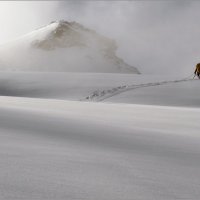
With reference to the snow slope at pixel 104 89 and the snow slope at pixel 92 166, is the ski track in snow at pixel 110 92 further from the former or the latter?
the snow slope at pixel 92 166

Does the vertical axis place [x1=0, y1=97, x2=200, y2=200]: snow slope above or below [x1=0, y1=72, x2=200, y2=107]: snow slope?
below

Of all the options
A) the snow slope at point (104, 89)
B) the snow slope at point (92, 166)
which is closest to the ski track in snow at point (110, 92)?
the snow slope at point (104, 89)

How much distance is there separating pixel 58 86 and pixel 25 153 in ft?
65.1

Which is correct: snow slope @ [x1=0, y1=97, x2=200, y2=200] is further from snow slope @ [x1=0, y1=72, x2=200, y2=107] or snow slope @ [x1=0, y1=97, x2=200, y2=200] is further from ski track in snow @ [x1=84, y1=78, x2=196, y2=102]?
ski track in snow @ [x1=84, y1=78, x2=196, y2=102]

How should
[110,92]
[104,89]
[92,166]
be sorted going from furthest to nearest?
[104,89], [110,92], [92,166]

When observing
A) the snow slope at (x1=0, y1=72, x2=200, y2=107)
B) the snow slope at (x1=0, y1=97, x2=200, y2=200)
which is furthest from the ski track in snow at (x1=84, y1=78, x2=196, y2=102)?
the snow slope at (x1=0, y1=97, x2=200, y2=200)

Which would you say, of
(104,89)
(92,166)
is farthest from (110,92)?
(92,166)

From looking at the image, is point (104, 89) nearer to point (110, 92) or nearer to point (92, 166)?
point (110, 92)

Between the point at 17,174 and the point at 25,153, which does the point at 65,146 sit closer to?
the point at 25,153

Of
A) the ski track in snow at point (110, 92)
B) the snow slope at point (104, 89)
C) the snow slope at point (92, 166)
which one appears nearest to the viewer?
the snow slope at point (92, 166)

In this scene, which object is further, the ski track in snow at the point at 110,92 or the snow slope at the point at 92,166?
the ski track in snow at the point at 110,92

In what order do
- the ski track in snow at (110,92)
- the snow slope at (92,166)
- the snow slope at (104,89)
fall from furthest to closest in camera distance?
the ski track in snow at (110,92) < the snow slope at (104,89) < the snow slope at (92,166)

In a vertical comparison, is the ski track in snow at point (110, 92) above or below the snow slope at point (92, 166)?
above

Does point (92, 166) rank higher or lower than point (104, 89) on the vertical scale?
lower
